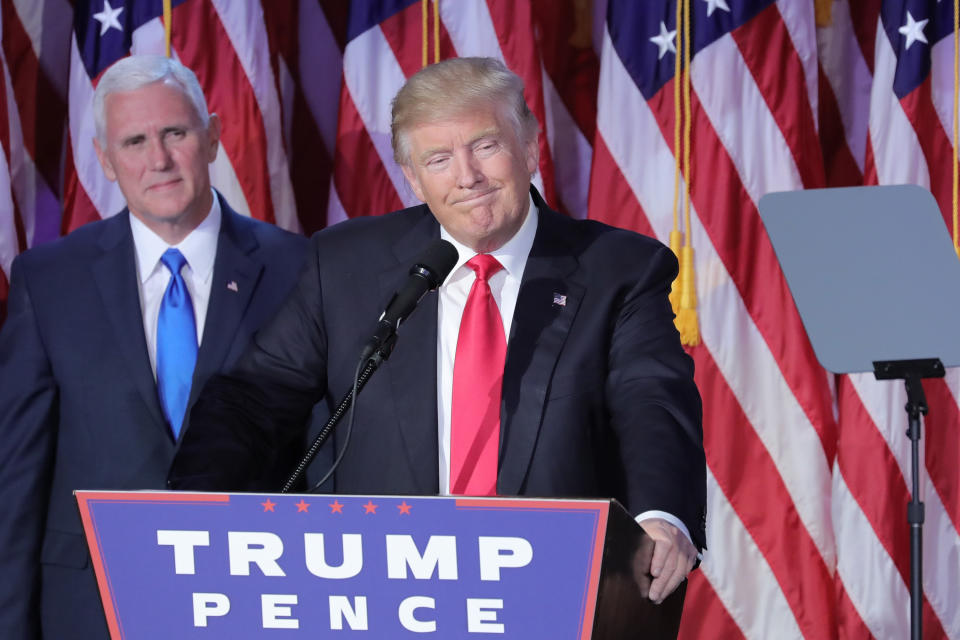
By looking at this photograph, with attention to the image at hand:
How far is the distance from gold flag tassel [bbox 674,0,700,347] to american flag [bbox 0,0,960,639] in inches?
1.4

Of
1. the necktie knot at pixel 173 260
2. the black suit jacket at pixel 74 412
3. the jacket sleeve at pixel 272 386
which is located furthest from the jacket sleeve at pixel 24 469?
the jacket sleeve at pixel 272 386

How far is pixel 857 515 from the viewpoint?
3.15 meters

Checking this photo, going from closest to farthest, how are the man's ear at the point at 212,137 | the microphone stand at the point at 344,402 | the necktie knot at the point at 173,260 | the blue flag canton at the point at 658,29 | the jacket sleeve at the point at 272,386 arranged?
the microphone stand at the point at 344,402, the jacket sleeve at the point at 272,386, the necktie knot at the point at 173,260, the man's ear at the point at 212,137, the blue flag canton at the point at 658,29

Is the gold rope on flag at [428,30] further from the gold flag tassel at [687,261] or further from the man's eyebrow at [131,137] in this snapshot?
the man's eyebrow at [131,137]

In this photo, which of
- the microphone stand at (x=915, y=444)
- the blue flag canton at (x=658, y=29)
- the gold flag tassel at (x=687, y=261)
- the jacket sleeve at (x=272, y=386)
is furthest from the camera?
the blue flag canton at (x=658, y=29)

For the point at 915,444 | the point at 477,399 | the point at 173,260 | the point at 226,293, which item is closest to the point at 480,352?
the point at 477,399

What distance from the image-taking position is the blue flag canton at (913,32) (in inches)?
122

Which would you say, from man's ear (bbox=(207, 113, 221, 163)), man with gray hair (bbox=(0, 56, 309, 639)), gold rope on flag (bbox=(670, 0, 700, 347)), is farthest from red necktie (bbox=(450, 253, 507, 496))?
gold rope on flag (bbox=(670, 0, 700, 347))

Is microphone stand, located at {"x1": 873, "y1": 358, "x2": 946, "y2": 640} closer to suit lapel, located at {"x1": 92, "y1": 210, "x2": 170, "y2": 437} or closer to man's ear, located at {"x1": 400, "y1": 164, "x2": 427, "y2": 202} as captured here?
man's ear, located at {"x1": 400, "y1": 164, "x2": 427, "y2": 202}

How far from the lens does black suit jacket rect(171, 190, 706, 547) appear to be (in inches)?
70.1

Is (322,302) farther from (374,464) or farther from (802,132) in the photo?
(802,132)

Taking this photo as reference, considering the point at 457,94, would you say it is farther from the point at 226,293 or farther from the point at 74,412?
the point at 74,412

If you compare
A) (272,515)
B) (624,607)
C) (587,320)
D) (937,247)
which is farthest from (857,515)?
(272,515)

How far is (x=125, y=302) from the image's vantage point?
7.96ft
